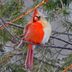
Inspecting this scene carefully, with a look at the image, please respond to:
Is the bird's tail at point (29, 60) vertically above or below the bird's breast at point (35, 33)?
below

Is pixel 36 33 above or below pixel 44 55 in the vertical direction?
above

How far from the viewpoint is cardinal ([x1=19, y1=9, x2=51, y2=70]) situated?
129 cm

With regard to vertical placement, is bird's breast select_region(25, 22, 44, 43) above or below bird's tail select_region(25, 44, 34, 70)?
above

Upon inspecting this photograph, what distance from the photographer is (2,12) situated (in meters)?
2.06

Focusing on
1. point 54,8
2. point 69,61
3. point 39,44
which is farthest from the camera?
point 54,8

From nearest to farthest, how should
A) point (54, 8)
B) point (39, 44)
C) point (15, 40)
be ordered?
1. point (15, 40)
2. point (39, 44)
3. point (54, 8)

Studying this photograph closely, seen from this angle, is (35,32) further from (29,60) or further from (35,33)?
(29,60)

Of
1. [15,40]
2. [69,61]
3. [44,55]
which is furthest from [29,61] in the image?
[44,55]

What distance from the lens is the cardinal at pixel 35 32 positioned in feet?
4.23

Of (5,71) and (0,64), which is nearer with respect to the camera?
(0,64)

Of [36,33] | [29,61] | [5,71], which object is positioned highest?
[36,33]

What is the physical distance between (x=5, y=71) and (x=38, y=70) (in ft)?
0.92

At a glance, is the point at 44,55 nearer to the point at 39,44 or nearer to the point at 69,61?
the point at 69,61

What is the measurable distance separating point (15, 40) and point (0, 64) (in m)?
0.80
